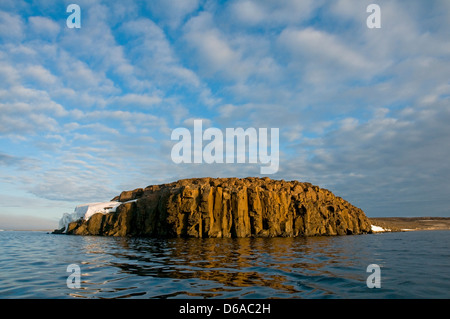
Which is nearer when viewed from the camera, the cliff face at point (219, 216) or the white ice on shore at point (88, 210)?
the cliff face at point (219, 216)

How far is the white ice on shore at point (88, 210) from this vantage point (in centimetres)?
9249

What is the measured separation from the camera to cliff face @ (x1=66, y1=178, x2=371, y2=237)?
2749 inches

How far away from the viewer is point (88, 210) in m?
93.2

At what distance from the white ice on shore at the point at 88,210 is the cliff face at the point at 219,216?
3555 millimetres

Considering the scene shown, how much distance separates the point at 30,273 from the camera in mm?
15977

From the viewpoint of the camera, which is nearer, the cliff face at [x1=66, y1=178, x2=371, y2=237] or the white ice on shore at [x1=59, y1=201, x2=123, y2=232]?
the cliff face at [x1=66, y1=178, x2=371, y2=237]

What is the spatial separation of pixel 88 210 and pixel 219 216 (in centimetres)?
5342

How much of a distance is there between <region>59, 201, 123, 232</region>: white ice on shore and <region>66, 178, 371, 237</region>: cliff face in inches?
140

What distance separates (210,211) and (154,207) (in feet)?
71.7
